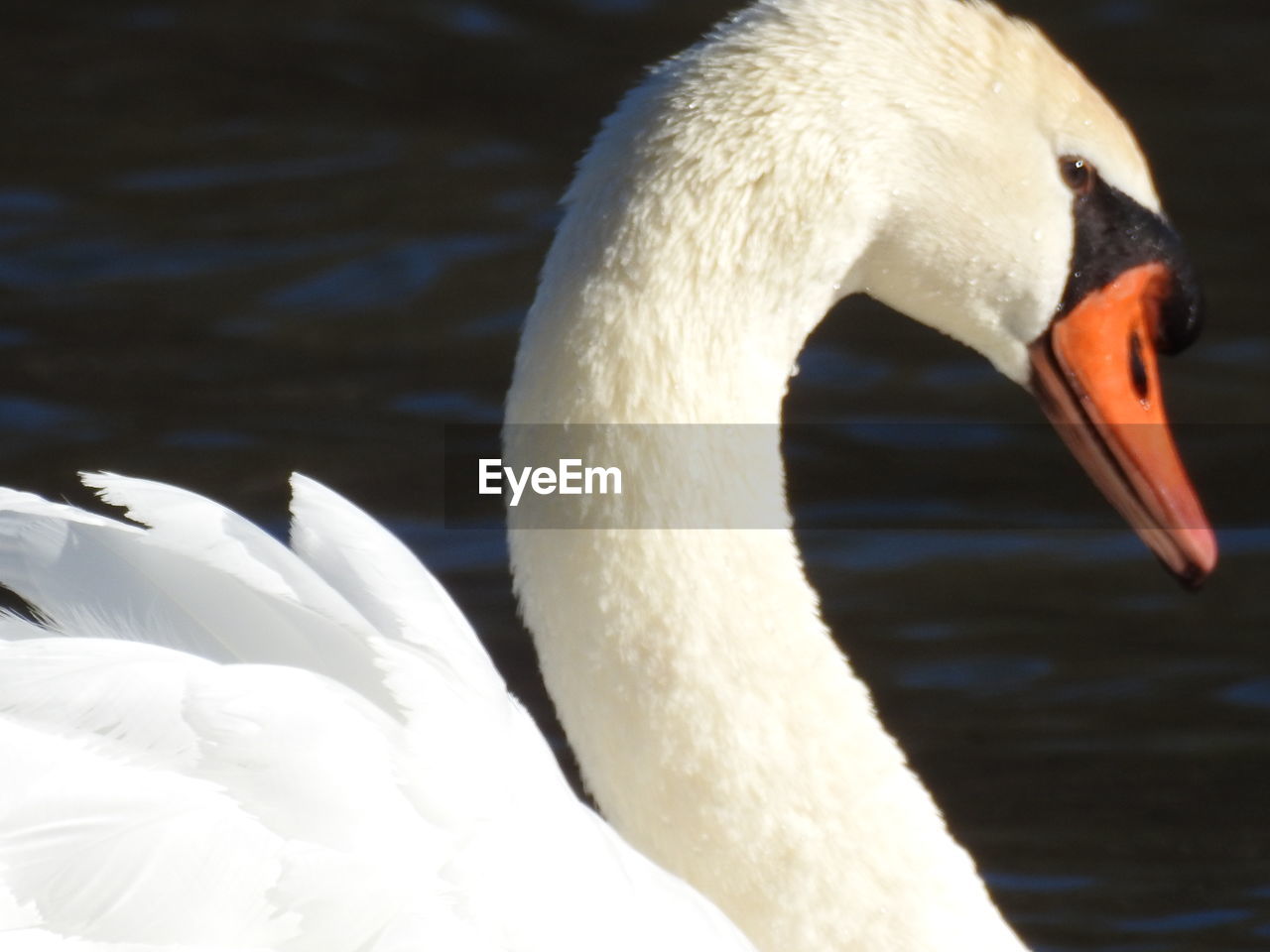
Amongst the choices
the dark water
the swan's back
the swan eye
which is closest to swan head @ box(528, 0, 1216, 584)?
the swan eye

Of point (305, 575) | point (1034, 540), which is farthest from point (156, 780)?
point (1034, 540)

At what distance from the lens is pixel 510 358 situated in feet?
21.4

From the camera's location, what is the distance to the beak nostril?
11.7 feet

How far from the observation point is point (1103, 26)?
26.1 feet

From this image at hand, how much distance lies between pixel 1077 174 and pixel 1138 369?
1.20 feet

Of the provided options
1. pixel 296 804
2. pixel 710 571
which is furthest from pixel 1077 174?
pixel 296 804

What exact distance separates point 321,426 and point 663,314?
319cm

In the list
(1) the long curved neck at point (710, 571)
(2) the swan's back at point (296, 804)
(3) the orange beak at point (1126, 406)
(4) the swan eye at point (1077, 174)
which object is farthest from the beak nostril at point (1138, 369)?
(2) the swan's back at point (296, 804)

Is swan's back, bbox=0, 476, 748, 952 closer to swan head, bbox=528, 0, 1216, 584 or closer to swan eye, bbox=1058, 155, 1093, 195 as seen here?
swan head, bbox=528, 0, 1216, 584

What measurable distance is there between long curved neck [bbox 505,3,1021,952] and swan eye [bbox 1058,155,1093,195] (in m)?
0.32

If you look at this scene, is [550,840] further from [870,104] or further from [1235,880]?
[1235,880]

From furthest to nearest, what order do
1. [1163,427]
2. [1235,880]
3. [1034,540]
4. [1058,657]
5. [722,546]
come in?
[1034,540]
[1058,657]
[1235,880]
[1163,427]
[722,546]

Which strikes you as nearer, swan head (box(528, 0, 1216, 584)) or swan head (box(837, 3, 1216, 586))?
swan head (box(528, 0, 1216, 584))

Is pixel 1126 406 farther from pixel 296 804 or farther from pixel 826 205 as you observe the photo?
pixel 296 804
